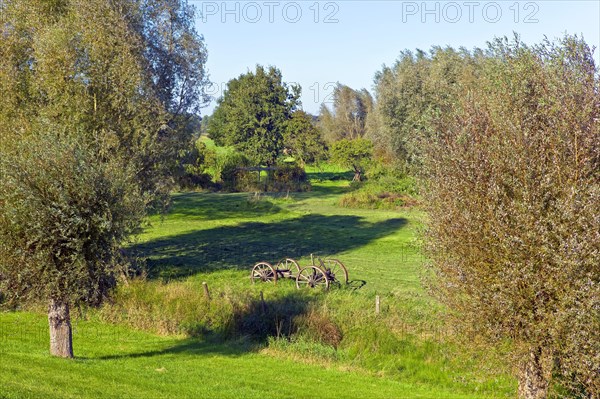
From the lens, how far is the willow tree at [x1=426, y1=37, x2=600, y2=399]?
1401 centimetres

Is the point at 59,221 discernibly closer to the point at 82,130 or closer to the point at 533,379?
the point at 82,130

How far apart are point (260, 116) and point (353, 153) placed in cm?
1500

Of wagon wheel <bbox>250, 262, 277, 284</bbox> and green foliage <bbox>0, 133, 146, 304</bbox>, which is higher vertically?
green foliage <bbox>0, 133, 146, 304</bbox>

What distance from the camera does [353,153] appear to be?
90.4 metres

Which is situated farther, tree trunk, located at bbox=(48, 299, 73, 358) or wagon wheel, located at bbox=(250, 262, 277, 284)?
wagon wheel, located at bbox=(250, 262, 277, 284)

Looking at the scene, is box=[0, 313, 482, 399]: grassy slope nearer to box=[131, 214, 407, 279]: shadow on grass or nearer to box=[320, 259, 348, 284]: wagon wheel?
box=[320, 259, 348, 284]: wagon wheel

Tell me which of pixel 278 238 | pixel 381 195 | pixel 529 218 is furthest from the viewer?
pixel 381 195

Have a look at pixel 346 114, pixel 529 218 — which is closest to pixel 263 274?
pixel 529 218

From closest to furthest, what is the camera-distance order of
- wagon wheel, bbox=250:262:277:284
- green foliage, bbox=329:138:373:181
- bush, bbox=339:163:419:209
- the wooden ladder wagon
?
the wooden ladder wagon, wagon wheel, bbox=250:262:277:284, bush, bbox=339:163:419:209, green foliage, bbox=329:138:373:181

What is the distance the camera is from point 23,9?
107ft

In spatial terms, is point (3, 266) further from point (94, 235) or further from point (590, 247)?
point (590, 247)

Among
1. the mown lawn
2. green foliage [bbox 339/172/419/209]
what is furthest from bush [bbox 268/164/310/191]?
green foliage [bbox 339/172/419/209]

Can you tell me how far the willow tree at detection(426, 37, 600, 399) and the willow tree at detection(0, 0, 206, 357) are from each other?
9.92 m

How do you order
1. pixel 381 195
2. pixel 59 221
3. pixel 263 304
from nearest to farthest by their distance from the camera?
pixel 59 221 → pixel 263 304 → pixel 381 195
